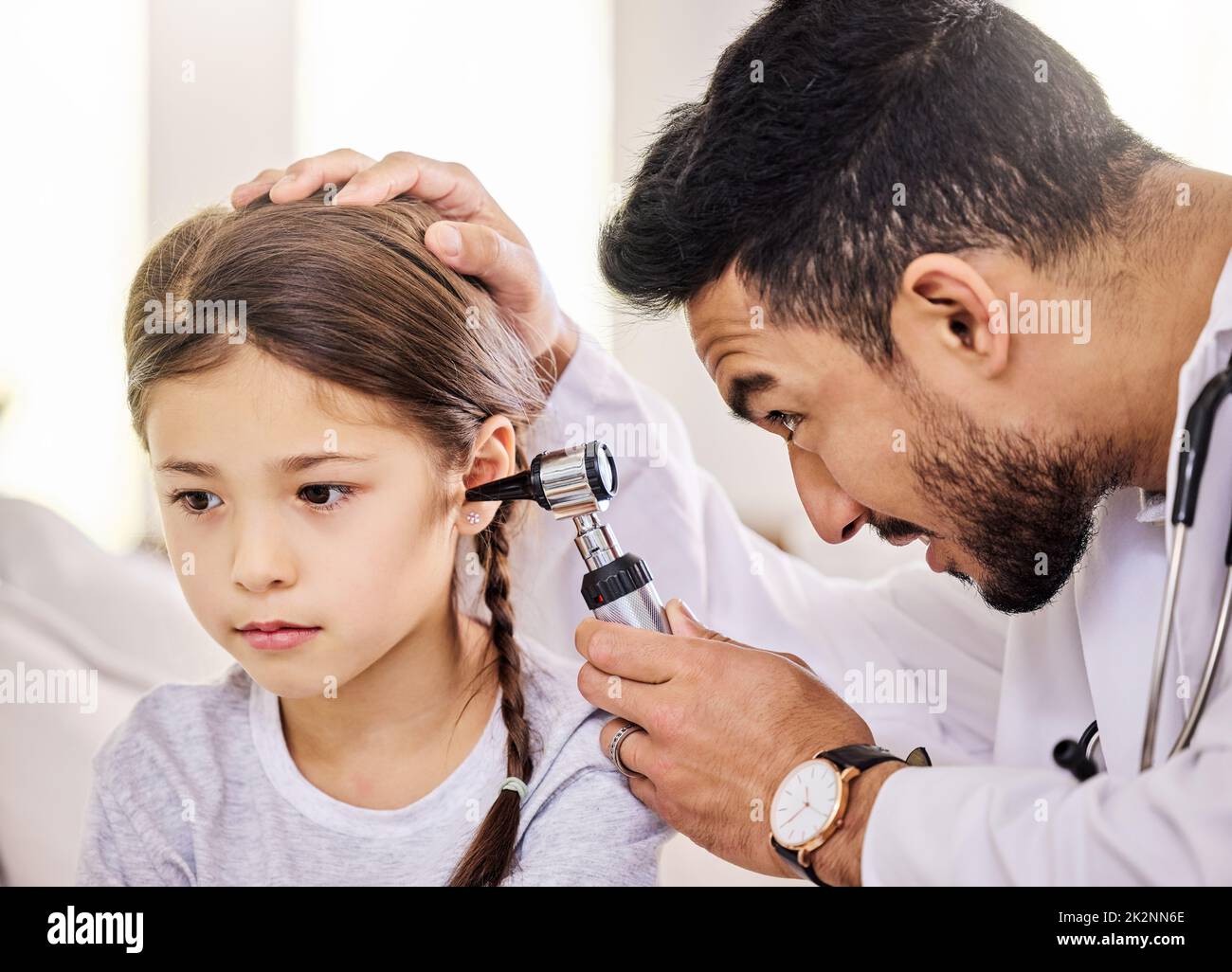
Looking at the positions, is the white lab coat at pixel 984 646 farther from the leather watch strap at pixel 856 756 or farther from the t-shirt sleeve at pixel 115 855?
the t-shirt sleeve at pixel 115 855

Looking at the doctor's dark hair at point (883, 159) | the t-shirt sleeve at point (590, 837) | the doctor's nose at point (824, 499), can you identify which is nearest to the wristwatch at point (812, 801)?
the t-shirt sleeve at point (590, 837)

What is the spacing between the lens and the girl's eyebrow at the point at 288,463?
3.12ft

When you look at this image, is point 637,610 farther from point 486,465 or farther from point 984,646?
point 984,646

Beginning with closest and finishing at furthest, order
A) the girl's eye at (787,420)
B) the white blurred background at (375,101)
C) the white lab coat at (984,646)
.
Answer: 1. the white lab coat at (984,646)
2. the girl's eye at (787,420)
3. the white blurred background at (375,101)

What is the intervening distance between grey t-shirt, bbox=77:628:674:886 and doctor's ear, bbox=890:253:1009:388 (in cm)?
45

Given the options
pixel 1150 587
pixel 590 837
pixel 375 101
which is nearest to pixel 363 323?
pixel 375 101

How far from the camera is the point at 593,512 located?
0.97 meters

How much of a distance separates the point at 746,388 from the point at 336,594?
16.2 inches

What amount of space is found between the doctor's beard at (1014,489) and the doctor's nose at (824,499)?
0.08m

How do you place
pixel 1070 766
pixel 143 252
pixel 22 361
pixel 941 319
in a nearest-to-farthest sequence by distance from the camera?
pixel 941 319, pixel 1070 766, pixel 143 252, pixel 22 361

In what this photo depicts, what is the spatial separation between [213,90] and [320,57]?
0.40ft

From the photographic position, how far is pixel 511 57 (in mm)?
1238
